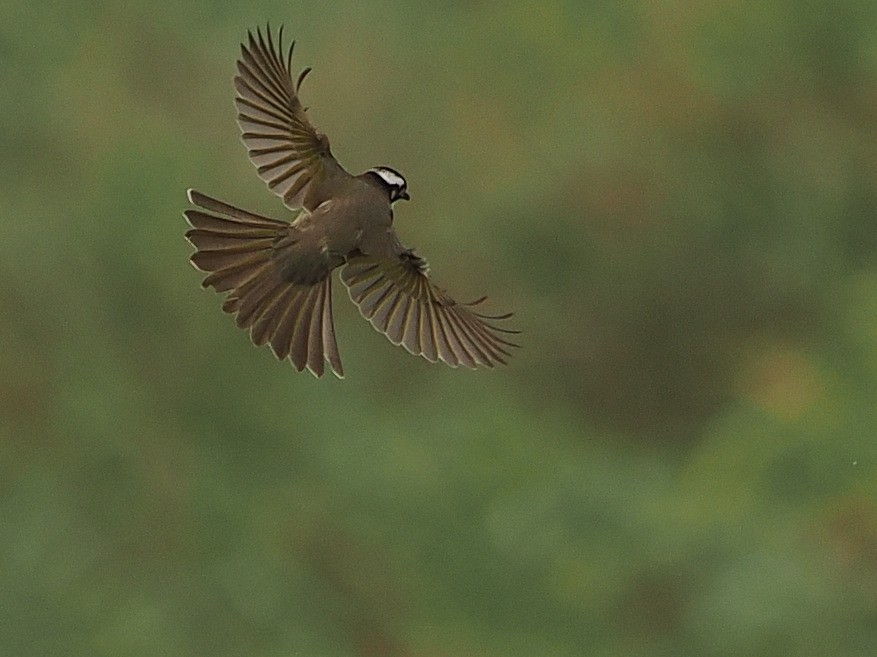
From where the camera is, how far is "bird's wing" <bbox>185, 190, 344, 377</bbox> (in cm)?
293

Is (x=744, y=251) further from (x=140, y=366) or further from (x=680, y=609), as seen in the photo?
(x=140, y=366)

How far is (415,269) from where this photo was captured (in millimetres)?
3047

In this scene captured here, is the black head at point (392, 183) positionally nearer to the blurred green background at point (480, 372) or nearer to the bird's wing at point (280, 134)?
the bird's wing at point (280, 134)

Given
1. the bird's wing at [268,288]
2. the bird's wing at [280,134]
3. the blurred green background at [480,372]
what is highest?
the blurred green background at [480,372]

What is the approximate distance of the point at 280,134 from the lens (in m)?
2.89

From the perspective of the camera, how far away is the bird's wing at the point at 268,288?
2934 millimetres

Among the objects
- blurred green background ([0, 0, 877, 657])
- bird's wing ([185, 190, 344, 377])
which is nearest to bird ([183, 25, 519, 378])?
bird's wing ([185, 190, 344, 377])

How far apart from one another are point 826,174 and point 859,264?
1.08 ft

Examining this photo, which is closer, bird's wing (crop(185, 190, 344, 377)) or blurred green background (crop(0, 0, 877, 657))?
Result: bird's wing (crop(185, 190, 344, 377))

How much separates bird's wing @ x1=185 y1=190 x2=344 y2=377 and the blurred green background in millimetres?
1218

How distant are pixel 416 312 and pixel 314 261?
217mm

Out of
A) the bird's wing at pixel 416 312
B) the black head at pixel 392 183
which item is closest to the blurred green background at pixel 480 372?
the bird's wing at pixel 416 312

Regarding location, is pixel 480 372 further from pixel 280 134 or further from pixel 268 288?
pixel 280 134

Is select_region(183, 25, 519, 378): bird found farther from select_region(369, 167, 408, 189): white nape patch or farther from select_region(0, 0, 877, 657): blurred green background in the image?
select_region(0, 0, 877, 657): blurred green background
